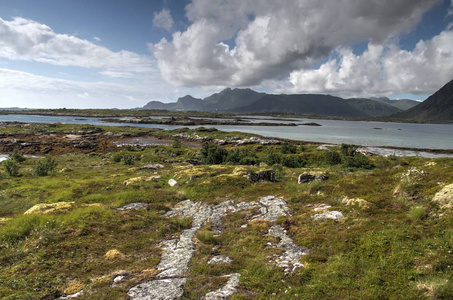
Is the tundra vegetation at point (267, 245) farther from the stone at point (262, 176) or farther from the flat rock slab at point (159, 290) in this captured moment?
the stone at point (262, 176)

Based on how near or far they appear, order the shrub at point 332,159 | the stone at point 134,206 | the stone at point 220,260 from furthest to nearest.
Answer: the shrub at point 332,159 → the stone at point 134,206 → the stone at point 220,260

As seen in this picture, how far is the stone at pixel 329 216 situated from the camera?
1485cm

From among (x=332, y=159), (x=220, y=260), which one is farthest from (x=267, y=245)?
(x=332, y=159)

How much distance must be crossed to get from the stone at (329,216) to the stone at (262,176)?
1374 centimetres

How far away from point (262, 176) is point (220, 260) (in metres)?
19.1

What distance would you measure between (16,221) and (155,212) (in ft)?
32.7

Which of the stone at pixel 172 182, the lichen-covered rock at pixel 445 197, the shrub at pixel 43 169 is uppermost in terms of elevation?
the lichen-covered rock at pixel 445 197

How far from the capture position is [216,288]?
9.58m

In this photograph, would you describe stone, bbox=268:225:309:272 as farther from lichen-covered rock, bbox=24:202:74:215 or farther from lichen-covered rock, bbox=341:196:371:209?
lichen-covered rock, bbox=24:202:74:215

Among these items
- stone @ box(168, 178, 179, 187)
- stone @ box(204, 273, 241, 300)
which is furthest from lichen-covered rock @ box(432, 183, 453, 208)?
stone @ box(168, 178, 179, 187)

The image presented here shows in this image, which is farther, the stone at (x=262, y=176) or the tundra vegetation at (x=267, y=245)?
the stone at (x=262, y=176)

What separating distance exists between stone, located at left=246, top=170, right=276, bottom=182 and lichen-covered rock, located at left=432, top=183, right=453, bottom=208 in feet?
59.6

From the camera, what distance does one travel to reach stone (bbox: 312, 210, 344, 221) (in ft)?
48.7

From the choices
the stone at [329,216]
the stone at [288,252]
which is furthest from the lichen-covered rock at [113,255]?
the stone at [329,216]
